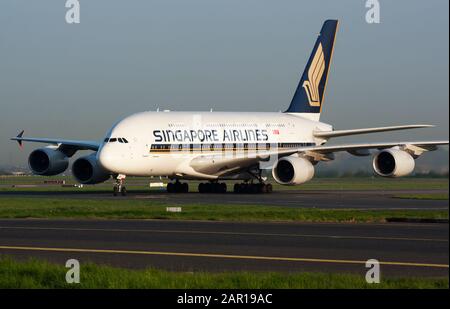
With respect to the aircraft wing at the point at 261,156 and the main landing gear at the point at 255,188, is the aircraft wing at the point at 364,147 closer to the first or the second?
the aircraft wing at the point at 261,156

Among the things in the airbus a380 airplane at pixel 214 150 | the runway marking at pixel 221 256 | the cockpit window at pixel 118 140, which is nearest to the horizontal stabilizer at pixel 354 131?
the airbus a380 airplane at pixel 214 150

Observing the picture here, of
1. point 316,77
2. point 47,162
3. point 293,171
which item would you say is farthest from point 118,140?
point 316,77

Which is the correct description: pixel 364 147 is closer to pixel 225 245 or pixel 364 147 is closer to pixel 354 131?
pixel 354 131

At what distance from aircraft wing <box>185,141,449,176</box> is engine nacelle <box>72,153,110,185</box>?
16.7 feet

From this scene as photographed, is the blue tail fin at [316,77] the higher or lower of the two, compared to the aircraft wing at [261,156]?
higher

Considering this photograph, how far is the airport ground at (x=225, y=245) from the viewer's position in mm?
15641

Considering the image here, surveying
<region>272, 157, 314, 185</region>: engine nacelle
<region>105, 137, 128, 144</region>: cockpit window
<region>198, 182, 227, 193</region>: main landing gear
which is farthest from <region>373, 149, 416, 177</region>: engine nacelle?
<region>105, 137, 128, 144</region>: cockpit window

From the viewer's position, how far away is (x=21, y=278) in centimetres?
1583

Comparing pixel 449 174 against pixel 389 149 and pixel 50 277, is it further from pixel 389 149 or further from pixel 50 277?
pixel 389 149

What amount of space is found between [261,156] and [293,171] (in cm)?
333

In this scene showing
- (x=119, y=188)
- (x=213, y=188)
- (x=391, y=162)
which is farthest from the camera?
(x=213, y=188)

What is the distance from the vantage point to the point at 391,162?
163ft
